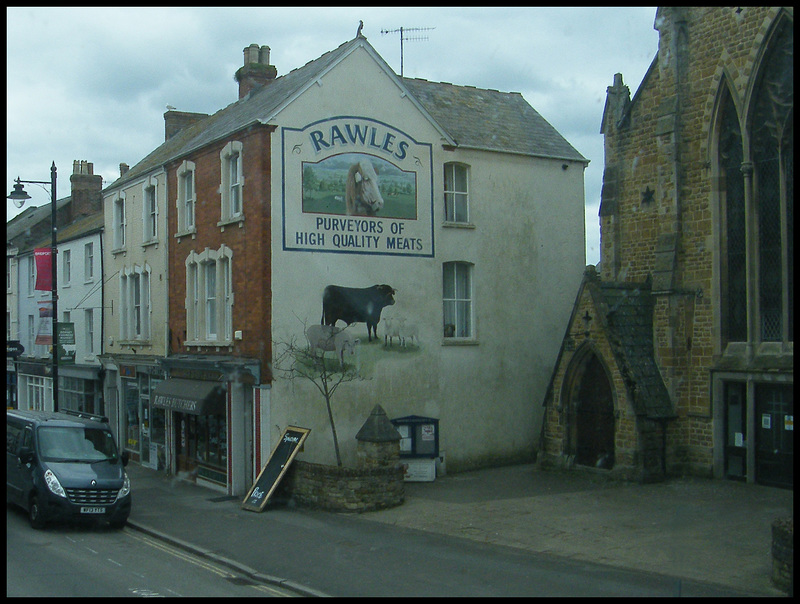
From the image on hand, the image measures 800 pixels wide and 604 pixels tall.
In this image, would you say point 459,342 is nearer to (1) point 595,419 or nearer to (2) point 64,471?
(1) point 595,419

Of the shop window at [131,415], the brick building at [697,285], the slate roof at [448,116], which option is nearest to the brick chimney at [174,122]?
the slate roof at [448,116]

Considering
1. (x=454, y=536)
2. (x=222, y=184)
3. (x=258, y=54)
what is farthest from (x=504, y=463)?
(x=258, y=54)

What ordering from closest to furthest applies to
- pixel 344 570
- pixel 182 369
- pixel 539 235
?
pixel 344 570
pixel 182 369
pixel 539 235

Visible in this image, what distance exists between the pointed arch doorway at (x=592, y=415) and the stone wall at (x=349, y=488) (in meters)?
5.08

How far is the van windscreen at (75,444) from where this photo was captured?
16.9 metres

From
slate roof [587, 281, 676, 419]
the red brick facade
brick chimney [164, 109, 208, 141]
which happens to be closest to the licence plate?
the red brick facade

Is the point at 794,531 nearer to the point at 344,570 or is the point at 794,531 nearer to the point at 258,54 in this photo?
the point at 344,570

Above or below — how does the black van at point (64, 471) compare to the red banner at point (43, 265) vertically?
below

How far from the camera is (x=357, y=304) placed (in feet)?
69.5

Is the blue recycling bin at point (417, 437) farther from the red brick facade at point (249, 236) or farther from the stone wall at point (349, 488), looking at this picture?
the red brick facade at point (249, 236)

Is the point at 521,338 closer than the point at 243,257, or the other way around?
the point at 243,257

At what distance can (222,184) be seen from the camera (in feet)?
71.0

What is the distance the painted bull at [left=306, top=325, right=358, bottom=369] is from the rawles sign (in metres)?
1.94

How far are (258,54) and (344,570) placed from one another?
18.8 meters
